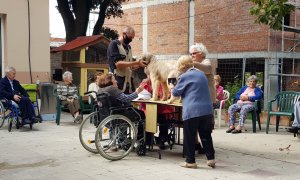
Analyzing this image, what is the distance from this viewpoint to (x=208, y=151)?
551cm

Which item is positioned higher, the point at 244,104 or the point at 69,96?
the point at 69,96

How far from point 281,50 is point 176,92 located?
412 inches

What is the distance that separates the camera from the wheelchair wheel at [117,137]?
19.1 feet

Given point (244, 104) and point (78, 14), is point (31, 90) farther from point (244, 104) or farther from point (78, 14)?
point (78, 14)

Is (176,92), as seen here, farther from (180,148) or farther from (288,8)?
(288,8)

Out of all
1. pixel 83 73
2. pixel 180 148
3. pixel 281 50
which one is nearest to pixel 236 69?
pixel 281 50

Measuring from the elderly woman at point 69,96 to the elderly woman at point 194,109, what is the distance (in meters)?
4.87

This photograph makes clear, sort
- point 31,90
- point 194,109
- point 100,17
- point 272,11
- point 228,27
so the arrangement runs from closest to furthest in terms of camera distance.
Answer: point 194,109 → point 272,11 → point 31,90 → point 100,17 → point 228,27

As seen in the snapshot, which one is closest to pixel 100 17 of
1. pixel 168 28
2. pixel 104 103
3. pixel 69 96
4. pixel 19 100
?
pixel 168 28

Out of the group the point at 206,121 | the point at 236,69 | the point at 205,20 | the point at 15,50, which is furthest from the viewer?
the point at 205,20

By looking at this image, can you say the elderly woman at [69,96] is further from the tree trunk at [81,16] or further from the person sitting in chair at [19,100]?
the tree trunk at [81,16]

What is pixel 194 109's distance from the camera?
17.7 ft

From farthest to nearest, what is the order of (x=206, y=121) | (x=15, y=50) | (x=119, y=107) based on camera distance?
(x=15, y=50) < (x=119, y=107) < (x=206, y=121)

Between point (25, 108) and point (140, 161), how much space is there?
370cm
